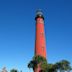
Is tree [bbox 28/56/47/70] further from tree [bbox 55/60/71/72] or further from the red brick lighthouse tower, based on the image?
the red brick lighthouse tower

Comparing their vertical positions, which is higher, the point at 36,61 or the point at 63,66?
the point at 36,61

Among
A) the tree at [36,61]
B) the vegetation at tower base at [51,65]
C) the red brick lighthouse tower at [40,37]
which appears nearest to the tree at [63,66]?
the vegetation at tower base at [51,65]

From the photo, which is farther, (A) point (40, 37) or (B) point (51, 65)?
(A) point (40, 37)

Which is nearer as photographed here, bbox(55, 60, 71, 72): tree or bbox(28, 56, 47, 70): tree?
bbox(55, 60, 71, 72): tree

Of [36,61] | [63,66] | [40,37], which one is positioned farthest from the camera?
[40,37]

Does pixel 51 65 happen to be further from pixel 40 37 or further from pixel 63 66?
pixel 40 37

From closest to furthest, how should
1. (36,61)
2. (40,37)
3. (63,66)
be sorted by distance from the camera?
(63,66) → (36,61) → (40,37)

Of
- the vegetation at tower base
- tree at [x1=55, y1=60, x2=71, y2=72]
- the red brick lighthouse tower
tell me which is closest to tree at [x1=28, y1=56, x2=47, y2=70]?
the vegetation at tower base

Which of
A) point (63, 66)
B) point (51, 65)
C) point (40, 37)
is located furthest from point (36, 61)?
point (40, 37)

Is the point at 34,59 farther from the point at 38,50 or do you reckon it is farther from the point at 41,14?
the point at 41,14

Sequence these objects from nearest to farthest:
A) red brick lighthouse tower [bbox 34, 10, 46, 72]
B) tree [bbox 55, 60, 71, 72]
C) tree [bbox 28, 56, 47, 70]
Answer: tree [bbox 55, 60, 71, 72]
tree [bbox 28, 56, 47, 70]
red brick lighthouse tower [bbox 34, 10, 46, 72]

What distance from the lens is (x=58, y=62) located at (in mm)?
49312

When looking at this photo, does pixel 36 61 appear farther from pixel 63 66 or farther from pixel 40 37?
pixel 40 37

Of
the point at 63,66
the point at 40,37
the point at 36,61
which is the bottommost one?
the point at 63,66
